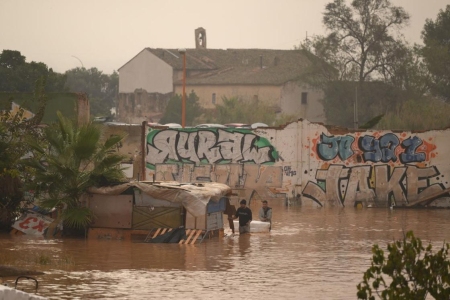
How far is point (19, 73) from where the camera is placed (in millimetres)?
62062

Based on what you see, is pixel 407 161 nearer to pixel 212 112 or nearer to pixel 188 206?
pixel 188 206

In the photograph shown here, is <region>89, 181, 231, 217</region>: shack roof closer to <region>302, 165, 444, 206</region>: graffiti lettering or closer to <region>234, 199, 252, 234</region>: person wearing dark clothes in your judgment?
<region>234, 199, 252, 234</region>: person wearing dark clothes

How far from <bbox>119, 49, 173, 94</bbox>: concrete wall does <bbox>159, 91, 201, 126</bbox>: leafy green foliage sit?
380cm

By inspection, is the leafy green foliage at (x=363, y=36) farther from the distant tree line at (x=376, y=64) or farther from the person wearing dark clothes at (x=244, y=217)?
the person wearing dark clothes at (x=244, y=217)

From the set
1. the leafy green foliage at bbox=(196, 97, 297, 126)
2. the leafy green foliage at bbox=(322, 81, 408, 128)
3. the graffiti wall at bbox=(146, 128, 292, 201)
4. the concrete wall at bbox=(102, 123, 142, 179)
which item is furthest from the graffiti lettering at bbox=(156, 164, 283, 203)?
the leafy green foliage at bbox=(196, 97, 297, 126)

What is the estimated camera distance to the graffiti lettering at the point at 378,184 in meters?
37.4

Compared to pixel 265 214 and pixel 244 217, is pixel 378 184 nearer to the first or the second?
pixel 265 214

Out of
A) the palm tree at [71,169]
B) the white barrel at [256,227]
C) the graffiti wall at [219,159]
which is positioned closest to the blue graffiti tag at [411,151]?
the graffiti wall at [219,159]

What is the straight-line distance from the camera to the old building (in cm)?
9331

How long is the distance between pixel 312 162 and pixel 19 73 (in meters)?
31.1

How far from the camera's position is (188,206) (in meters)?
23.1

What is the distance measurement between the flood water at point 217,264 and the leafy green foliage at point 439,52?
52.9 meters

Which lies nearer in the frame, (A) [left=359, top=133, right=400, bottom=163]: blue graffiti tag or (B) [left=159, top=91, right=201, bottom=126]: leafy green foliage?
(A) [left=359, top=133, right=400, bottom=163]: blue graffiti tag

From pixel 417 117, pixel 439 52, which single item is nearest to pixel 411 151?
pixel 417 117
